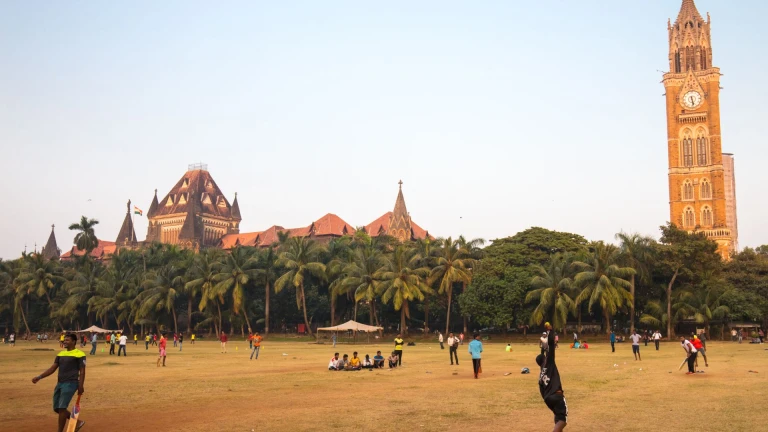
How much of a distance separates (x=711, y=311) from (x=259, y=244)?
93.6 metres

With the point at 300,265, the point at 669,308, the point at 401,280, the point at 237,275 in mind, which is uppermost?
the point at 300,265

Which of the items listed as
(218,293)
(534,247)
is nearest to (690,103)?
(534,247)

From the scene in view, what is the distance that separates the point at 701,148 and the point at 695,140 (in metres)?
1.49

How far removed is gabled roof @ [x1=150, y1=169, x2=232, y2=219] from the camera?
487ft

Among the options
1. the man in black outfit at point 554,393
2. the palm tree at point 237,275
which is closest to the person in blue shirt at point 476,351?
the man in black outfit at point 554,393

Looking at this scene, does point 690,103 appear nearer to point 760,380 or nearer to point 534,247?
point 534,247

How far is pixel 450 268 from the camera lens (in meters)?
62.9

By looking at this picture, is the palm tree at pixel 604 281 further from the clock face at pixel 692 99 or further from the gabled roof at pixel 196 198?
the gabled roof at pixel 196 198

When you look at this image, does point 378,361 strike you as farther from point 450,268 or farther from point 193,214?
point 193,214

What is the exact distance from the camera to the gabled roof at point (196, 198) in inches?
5846

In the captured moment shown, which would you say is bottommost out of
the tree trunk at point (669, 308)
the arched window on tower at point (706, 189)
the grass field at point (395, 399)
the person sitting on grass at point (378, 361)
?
the grass field at point (395, 399)

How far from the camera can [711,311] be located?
5559cm

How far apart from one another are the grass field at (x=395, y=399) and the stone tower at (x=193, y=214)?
119890mm

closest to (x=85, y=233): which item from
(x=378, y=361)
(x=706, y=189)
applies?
(x=378, y=361)
